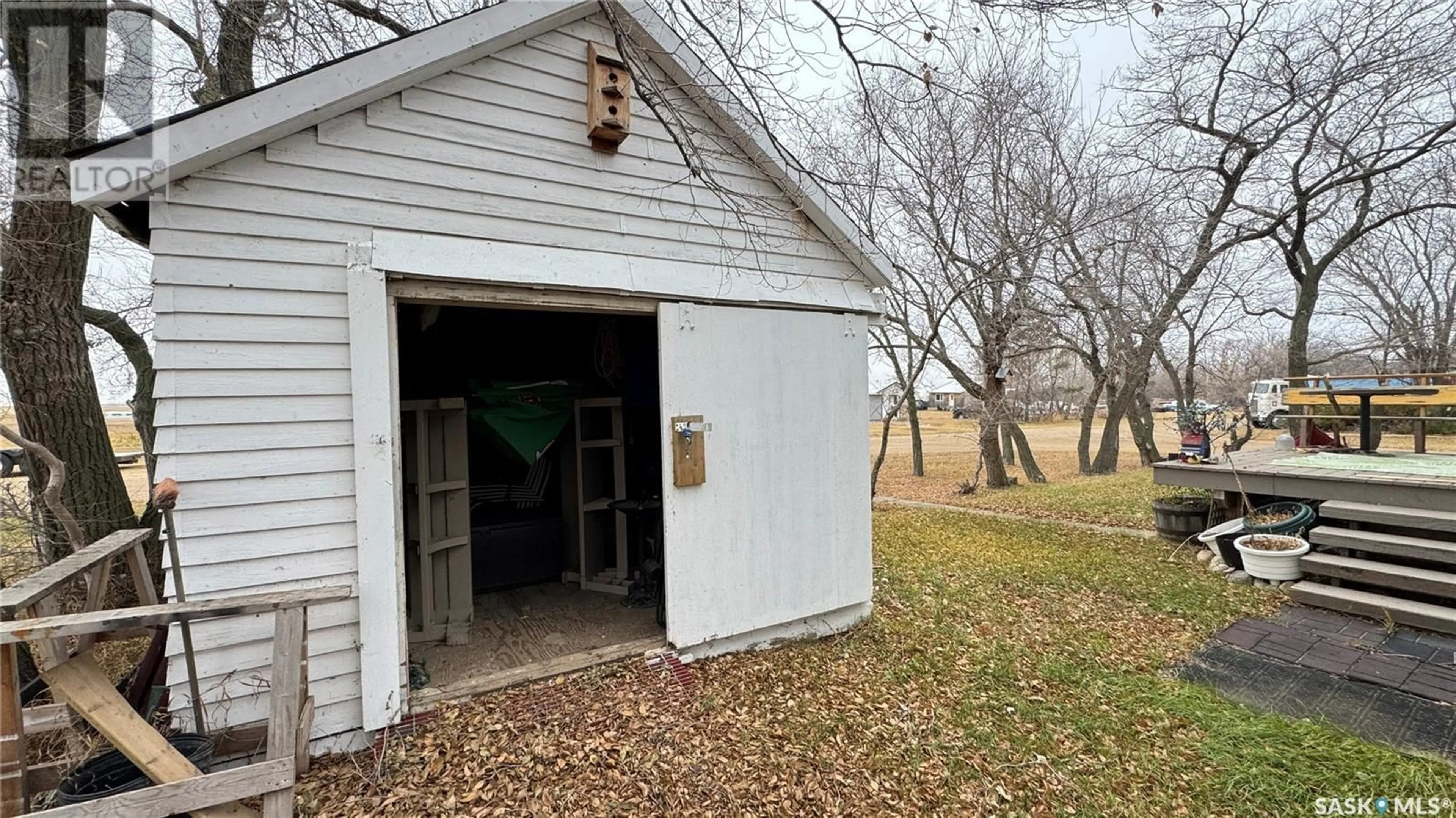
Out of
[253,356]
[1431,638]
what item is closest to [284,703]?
[253,356]

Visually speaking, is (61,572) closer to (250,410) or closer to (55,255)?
(250,410)

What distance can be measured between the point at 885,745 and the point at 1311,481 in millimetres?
5791

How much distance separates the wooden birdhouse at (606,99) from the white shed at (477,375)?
0.04m

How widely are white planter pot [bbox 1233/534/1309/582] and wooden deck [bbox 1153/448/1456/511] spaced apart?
68 cm

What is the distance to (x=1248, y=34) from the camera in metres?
10.3

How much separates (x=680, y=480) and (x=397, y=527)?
1519 millimetres

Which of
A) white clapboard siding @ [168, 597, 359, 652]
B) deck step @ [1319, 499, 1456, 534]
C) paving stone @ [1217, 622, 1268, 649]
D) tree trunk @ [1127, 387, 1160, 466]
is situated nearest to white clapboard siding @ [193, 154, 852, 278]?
white clapboard siding @ [168, 597, 359, 652]

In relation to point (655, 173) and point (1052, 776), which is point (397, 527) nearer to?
point (655, 173)

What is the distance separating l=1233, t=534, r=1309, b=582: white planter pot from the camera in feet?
17.6

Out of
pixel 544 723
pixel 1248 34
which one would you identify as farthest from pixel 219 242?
pixel 1248 34

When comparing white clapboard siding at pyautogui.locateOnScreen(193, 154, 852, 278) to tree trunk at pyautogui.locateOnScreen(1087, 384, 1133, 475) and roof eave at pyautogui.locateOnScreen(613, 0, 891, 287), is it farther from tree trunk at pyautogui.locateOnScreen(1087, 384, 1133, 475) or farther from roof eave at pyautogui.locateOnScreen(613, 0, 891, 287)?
tree trunk at pyautogui.locateOnScreen(1087, 384, 1133, 475)

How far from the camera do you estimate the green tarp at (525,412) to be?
15.7ft

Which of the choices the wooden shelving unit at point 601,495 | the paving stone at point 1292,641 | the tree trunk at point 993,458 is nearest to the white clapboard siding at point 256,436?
the wooden shelving unit at point 601,495

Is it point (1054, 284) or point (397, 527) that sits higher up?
point (1054, 284)
